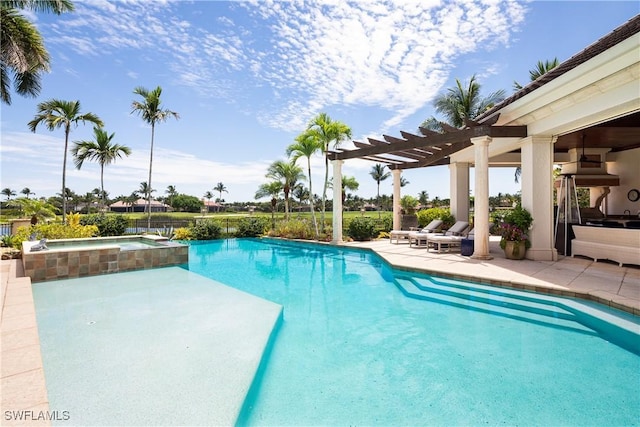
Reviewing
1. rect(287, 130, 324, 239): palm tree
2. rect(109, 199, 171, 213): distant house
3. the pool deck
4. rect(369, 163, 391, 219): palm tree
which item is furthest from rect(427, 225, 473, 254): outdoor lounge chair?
rect(109, 199, 171, 213): distant house

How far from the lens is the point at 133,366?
9.94ft

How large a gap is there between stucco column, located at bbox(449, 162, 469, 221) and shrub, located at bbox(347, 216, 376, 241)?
3.68 metres

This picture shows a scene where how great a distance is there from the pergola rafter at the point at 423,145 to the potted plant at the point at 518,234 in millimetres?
2131

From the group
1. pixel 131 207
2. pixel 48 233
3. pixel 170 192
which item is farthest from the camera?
pixel 170 192

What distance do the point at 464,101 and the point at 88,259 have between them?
2092cm

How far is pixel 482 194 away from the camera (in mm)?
8125

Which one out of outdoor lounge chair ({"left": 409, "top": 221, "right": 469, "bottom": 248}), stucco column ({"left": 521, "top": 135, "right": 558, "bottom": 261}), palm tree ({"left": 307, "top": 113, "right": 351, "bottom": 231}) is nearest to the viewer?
stucco column ({"left": 521, "top": 135, "right": 558, "bottom": 261})

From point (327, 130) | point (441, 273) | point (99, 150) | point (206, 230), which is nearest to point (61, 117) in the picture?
point (99, 150)

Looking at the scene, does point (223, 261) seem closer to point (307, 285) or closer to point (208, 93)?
point (307, 285)

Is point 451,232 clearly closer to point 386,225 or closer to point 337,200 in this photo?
point 337,200

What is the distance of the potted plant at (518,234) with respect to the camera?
7906 mm

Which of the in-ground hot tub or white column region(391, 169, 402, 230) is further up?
white column region(391, 169, 402, 230)

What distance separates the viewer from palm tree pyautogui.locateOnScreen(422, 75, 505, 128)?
19.0 meters

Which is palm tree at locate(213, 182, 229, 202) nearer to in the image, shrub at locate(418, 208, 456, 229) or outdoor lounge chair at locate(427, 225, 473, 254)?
shrub at locate(418, 208, 456, 229)
